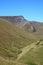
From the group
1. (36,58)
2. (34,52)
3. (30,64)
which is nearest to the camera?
(30,64)

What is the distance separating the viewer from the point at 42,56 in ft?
66.1

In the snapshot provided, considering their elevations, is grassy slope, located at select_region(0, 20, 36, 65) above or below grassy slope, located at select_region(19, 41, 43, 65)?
above

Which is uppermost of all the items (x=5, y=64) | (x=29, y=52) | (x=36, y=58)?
(x=29, y=52)

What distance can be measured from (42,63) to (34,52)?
9.83ft

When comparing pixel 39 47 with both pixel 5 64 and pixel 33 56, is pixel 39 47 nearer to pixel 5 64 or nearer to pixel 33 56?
pixel 33 56

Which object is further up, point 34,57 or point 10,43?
point 10,43

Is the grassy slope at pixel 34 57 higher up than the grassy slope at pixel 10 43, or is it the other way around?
the grassy slope at pixel 10 43

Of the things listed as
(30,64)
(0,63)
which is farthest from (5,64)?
(30,64)

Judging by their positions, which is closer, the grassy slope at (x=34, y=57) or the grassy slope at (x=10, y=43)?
the grassy slope at (x=34, y=57)

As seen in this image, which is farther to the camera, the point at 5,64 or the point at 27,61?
the point at 27,61

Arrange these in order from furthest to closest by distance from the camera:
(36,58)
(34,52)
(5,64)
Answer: (34,52), (36,58), (5,64)

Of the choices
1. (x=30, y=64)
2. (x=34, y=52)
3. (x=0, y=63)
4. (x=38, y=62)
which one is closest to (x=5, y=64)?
(x=0, y=63)

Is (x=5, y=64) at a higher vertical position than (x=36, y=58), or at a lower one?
lower

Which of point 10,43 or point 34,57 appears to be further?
point 10,43
